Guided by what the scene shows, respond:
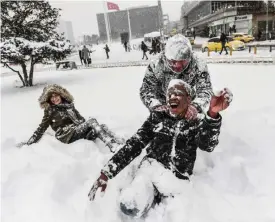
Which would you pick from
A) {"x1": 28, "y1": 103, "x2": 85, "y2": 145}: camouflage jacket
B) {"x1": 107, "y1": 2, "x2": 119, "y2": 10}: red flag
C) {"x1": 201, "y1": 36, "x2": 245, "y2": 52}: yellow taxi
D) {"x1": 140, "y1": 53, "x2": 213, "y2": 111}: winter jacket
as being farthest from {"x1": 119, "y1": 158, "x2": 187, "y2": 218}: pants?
{"x1": 107, "y1": 2, "x2": 119, "y2": 10}: red flag

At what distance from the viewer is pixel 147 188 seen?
2.80 metres

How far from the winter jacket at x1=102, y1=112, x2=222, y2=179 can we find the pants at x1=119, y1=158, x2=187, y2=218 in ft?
0.30

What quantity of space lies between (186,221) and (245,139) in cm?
216

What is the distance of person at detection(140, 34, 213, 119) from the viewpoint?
341cm

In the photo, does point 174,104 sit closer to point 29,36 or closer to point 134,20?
point 29,36

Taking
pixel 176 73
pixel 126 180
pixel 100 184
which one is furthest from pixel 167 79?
pixel 100 184

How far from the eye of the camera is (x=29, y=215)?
3.04 m

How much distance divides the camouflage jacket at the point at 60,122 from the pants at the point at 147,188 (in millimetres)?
2045

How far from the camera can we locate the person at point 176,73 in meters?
3.41

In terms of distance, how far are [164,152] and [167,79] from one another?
50.5 inches

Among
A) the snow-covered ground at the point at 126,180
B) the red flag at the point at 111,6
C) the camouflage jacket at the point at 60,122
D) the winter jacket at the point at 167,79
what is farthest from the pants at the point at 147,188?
the red flag at the point at 111,6

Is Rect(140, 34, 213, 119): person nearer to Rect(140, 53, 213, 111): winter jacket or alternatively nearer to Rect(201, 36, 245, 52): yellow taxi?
Rect(140, 53, 213, 111): winter jacket

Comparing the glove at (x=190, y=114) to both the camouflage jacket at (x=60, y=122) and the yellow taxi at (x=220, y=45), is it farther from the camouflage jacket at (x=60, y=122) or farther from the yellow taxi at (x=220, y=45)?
the yellow taxi at (x=220, y=45)

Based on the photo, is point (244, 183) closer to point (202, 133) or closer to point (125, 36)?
point (202, 133)
